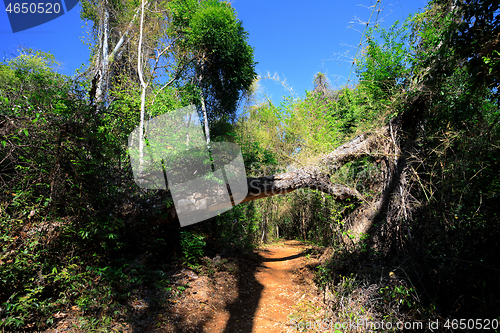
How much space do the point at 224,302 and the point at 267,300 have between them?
2.78 feet

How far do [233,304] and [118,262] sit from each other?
2.06 metres

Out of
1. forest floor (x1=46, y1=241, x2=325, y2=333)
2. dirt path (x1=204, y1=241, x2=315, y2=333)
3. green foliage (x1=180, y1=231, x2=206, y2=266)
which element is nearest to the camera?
forest floor (x1=46, y1=241, x2=325, y2=333)

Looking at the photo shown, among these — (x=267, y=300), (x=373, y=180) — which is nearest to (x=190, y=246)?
(x=267, y=300)

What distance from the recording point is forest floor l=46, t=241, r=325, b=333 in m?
2.93

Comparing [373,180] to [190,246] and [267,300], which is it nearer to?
[267,300]

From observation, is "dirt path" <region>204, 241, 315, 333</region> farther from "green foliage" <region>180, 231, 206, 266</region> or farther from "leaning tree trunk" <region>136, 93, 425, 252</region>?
"leaning tree trunk" <region>136, 93, 425, 252</region>

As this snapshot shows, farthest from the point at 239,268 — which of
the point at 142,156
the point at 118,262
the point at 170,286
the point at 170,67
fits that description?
the point at 170,67

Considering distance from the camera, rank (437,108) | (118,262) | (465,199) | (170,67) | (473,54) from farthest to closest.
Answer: (170,67)
(118,262)
(437,108)
(465,199)
(473,54)

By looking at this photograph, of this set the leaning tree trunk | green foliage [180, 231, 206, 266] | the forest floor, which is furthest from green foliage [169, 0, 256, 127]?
the forest floor

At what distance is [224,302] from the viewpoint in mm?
3898

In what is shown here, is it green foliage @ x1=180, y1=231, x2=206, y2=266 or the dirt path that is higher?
green foliage @ x1=180, y1=231, x2=206, y2=266

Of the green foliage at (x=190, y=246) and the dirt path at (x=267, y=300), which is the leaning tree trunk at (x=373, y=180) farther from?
the dirt path at (x=267, y=300)

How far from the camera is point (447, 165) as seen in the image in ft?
8.67

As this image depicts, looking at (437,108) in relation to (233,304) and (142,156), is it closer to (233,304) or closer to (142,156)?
(233,304)
